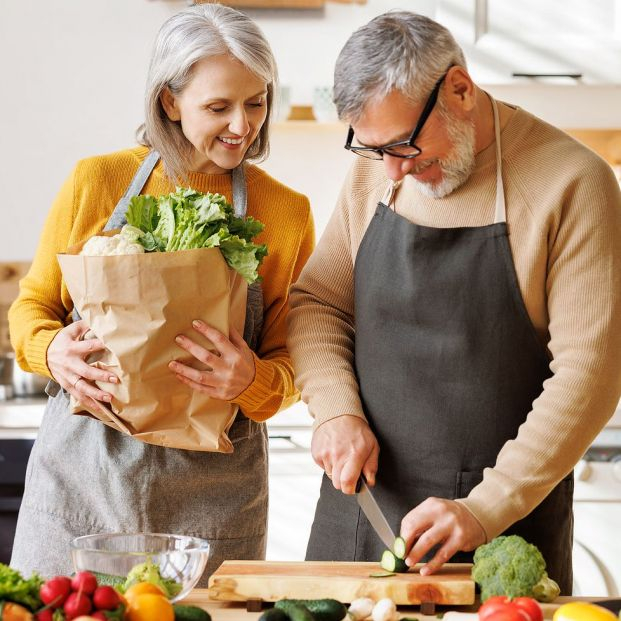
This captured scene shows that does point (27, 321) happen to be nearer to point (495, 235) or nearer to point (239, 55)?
point (239, 55)

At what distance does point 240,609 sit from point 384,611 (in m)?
0.22

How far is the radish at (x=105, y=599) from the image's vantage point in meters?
1.04

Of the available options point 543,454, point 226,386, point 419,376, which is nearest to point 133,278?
point 226,386

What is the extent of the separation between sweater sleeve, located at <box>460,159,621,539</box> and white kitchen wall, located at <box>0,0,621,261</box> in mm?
1902

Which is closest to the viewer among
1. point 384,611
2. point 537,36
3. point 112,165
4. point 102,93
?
point 384,611

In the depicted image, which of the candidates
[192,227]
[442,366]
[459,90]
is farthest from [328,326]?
[459,90]

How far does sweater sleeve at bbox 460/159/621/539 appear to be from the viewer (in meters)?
1.40

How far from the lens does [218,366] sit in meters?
1.48

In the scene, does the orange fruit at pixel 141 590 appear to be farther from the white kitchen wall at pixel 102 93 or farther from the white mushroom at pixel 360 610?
the white kitchen wall at pixel 102 93

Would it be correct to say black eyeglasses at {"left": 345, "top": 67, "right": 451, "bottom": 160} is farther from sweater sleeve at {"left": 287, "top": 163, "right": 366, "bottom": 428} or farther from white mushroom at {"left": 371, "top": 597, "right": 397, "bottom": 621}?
white mushroom at {"left": 371, "top": 597, "right": 397, "bottom": 621}

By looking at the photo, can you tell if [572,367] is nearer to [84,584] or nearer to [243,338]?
[243,338]

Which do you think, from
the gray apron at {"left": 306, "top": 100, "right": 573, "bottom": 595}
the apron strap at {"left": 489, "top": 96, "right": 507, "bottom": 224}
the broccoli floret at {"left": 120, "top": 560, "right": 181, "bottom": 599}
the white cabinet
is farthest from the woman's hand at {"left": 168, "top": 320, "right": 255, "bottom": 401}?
the white cabinet

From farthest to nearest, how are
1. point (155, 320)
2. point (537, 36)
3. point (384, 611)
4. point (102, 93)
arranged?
point (102, 93), point (537, 36), point (155, 320), point (384, 611)

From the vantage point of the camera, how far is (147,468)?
5.47 ft
